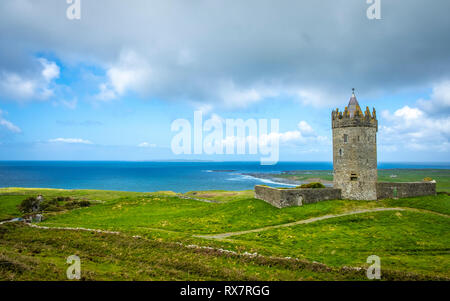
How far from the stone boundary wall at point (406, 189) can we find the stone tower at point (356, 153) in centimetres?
134

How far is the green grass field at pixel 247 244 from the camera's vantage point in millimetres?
16438

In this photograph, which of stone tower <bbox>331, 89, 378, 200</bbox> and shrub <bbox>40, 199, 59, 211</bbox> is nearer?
stone tower <bbox>331, 89, 378, 200</bbox>

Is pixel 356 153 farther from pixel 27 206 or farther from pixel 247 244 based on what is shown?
pixel 27 206

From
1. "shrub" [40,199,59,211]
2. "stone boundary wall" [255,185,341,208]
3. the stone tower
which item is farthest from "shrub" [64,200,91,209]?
the stone tower

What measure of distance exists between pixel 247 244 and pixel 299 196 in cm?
1424

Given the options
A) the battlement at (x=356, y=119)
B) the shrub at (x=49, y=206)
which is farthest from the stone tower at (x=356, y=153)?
the shrub at (x=49, y=206)

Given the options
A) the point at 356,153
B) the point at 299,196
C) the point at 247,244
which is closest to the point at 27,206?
the point at 247,244

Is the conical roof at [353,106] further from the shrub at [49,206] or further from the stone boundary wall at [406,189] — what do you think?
the shrub at [49,206]

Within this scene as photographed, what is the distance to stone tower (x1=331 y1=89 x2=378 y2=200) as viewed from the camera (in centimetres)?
3522

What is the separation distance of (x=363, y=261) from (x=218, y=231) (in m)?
13.8

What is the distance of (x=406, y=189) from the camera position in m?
34.2

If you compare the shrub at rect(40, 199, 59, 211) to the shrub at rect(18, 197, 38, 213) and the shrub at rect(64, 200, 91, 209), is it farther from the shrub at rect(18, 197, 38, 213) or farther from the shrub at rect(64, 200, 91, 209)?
the shrub at rect(64, 200, 91, 209)

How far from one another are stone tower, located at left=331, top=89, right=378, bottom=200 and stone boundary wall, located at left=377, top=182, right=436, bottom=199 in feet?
4.38
